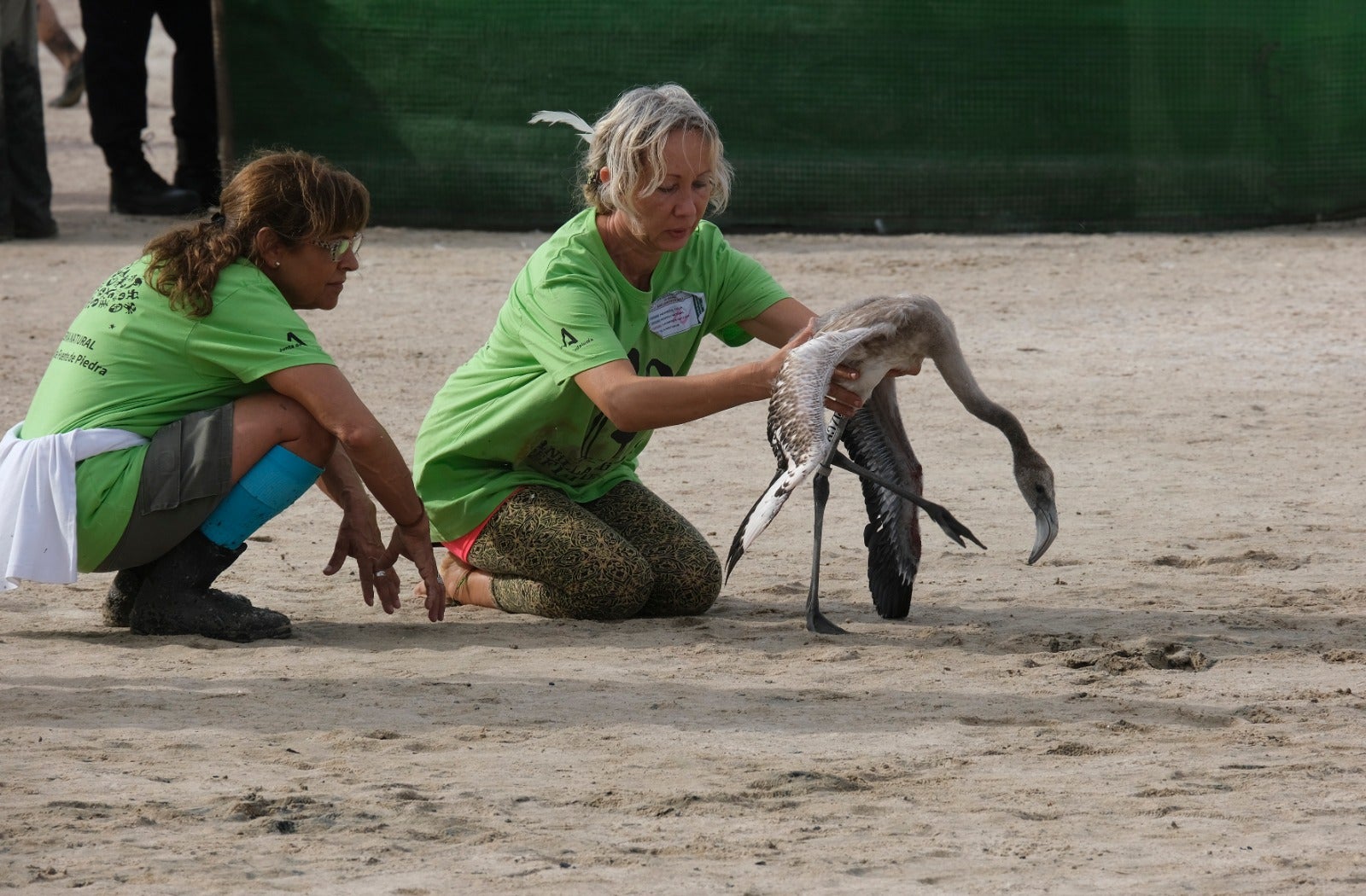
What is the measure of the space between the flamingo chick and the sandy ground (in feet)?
0.66

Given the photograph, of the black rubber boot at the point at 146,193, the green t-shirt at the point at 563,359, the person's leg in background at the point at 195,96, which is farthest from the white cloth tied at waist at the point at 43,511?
the black rubber boot at the point at 146,193

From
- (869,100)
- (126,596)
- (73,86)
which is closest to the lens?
(126,596)

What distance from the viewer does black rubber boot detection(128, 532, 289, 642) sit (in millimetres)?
4348

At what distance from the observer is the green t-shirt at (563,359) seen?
442cm

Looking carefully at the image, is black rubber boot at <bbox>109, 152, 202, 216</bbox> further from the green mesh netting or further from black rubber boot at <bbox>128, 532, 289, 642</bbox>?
black rubber boot at <bbox>128, 532, 289, 642</bbox>

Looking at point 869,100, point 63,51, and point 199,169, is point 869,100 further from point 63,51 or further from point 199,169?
point 63,51

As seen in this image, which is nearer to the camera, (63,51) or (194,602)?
(194,602)

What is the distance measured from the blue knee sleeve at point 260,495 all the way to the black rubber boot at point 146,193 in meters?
7.62

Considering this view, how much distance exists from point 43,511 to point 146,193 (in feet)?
25.8

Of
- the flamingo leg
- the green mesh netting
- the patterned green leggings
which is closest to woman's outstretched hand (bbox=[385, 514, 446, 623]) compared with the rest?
the patterned green leggings

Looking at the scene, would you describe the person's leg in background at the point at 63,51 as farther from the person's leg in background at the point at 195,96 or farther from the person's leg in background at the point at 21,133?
the person's leg in background at the point at 21,133

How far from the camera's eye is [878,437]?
4723 mm

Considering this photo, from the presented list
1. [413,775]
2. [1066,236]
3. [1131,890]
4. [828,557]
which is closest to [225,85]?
[1066,236]

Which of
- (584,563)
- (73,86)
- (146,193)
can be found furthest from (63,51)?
(584,563)
